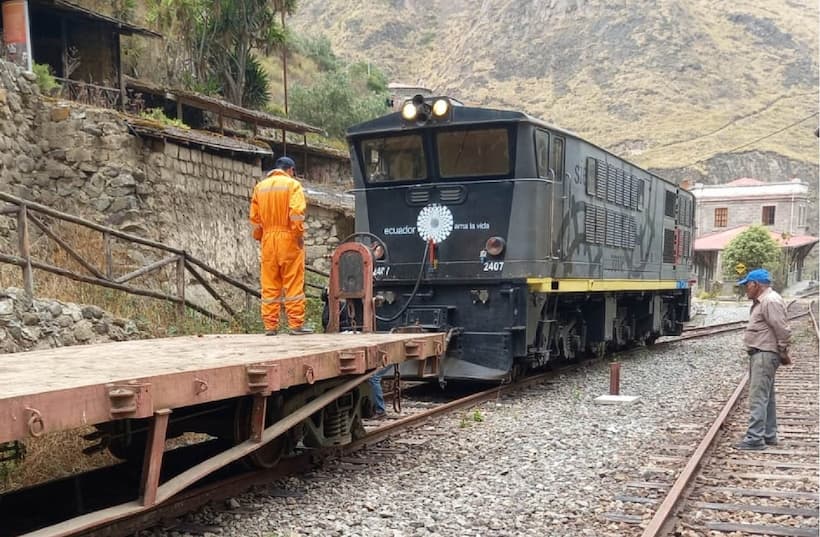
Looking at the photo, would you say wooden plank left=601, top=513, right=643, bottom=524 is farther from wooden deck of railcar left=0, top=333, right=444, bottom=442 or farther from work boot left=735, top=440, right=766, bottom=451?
work boot left=735, top=440, right=766, bottom=451

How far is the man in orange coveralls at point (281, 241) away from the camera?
727cm

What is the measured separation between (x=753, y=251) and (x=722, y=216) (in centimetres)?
1458

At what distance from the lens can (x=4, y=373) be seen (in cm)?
410

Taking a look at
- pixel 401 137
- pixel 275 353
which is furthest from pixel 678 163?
pixel 275 353

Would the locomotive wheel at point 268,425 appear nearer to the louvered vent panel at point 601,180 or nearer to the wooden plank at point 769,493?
the wooden plank at point 769,493

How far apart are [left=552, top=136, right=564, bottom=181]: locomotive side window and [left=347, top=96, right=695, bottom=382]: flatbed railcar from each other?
0.07 ft

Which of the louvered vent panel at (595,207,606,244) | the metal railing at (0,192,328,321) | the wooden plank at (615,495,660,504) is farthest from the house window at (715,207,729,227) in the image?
the wooden plank at (615,495,660,504)

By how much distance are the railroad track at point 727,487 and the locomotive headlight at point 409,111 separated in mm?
4613

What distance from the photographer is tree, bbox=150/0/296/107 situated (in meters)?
25.0

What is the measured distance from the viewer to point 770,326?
7.07m

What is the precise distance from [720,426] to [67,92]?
13.1 m

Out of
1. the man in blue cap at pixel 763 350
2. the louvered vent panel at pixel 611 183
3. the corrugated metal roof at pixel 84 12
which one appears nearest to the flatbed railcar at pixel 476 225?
the louvered vent panel at pixel 611 183

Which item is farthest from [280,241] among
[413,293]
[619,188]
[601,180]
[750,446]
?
[619,188]

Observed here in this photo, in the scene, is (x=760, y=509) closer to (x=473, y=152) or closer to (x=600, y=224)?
(x=473, y=152)
